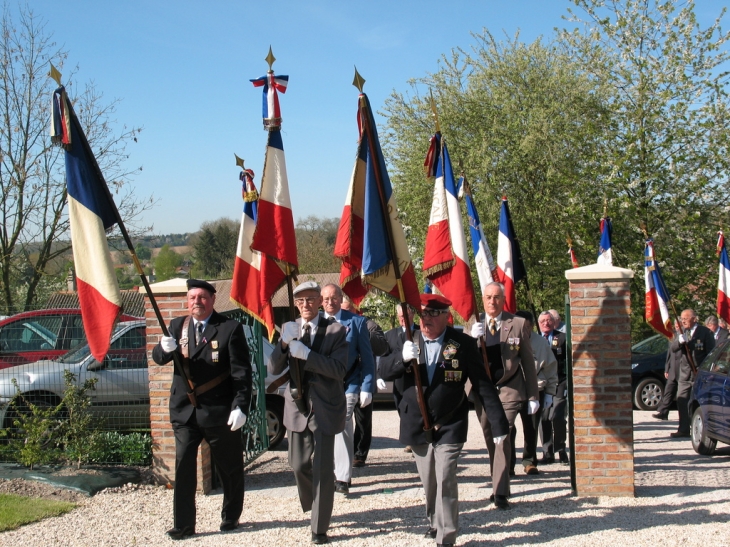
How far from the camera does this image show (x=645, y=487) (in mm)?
7285

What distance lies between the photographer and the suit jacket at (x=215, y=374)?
5930 mm

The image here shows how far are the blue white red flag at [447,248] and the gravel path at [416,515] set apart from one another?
5.86 feet

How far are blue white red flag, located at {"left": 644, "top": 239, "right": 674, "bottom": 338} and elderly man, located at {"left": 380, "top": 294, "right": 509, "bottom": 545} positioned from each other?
5.28 meters

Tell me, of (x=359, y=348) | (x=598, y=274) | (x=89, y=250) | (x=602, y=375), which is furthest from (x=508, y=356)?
(x=89, y=250)

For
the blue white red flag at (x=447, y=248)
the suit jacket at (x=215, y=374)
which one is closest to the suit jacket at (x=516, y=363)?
the blue white red flag at (x=447, y=248)

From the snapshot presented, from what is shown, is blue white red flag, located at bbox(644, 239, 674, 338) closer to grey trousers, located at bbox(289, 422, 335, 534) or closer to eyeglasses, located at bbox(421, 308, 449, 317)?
eyeglasses, located at bbox(421, 308, 449, 317)

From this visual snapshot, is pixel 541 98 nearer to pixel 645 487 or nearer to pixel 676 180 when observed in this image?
pixel 676 180

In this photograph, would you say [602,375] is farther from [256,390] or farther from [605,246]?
[605,246]

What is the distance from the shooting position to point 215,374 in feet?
19.7

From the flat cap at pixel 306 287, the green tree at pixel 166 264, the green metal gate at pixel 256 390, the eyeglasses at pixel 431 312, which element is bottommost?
the green metal gate at pixel 256 390

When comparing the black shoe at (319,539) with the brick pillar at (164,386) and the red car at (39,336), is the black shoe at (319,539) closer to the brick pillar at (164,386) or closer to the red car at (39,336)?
the brick pillar at (164,386)

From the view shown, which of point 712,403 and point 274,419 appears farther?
point 274,419

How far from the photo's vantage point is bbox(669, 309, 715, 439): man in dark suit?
10820 millimetres

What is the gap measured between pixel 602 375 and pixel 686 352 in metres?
4.98
